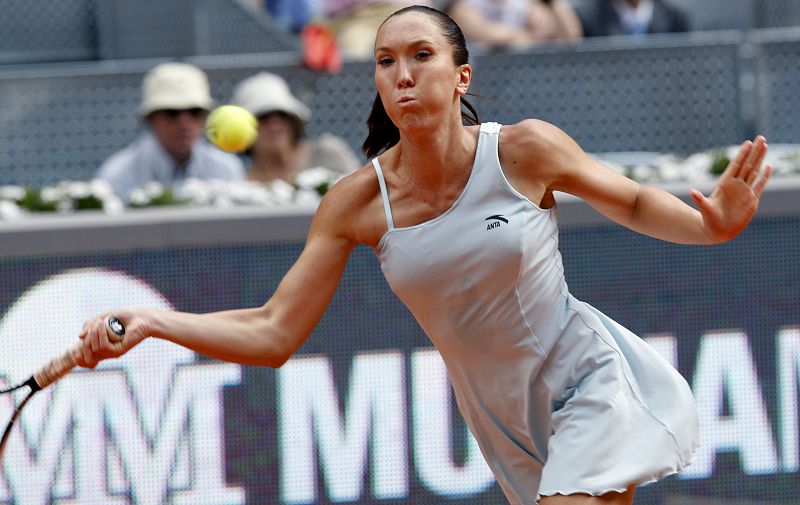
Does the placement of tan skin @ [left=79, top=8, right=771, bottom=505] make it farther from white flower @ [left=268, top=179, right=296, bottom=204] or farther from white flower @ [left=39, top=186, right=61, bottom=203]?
white flower @ [left=39, top=186, right=61, bottom=203]

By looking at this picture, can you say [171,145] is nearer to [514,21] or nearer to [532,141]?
[514,21]

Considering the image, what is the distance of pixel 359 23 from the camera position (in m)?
8.09

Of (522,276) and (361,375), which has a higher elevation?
(522,276)

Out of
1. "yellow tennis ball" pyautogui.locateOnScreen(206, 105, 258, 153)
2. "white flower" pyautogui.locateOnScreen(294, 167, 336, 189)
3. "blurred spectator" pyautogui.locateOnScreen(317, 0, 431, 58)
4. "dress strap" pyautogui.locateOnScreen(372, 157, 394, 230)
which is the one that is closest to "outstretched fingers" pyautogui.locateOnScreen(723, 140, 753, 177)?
"dress strap" pyautogui.locateOnScreen(372, 157, 394, 230)

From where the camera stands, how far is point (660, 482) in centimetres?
564

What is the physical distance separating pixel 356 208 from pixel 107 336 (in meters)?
0.76

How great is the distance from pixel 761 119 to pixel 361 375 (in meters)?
2.96

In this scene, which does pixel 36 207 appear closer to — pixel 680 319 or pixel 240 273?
pixel 240 273

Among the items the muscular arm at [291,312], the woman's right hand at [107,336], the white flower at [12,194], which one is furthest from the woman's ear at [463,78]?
the white flower at [12,194]

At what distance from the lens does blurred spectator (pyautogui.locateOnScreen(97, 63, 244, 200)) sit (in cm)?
666

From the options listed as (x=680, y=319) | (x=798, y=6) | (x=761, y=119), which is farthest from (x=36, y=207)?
(x=798, y=6)

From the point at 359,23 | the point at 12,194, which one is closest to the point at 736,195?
the point at 12,194

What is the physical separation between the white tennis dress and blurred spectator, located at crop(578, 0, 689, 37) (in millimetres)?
4941

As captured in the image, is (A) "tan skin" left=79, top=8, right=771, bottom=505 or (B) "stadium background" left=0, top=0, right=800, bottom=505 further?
(B) "stadium background" left=0, top=0, right=800, bottom=505
